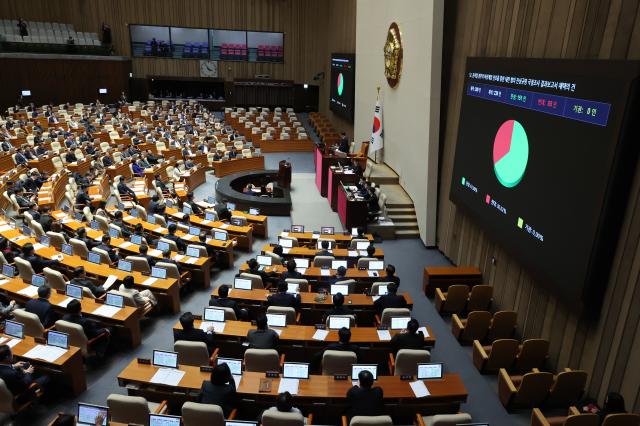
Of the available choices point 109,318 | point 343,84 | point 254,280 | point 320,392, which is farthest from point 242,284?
point 343,84

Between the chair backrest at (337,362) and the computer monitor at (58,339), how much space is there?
3.42 m

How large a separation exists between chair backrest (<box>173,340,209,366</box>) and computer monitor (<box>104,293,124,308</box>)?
1.89 m

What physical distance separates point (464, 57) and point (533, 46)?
2.90m

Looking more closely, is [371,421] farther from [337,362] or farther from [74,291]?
[74,291]

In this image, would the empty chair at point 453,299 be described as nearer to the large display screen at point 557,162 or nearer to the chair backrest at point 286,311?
the large display screen at point 557,162

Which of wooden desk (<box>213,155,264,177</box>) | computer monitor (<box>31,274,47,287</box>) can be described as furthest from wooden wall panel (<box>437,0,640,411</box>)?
wooden desk (<box>213,155,264,177</box>)

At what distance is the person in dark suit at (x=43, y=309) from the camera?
23.3 feet

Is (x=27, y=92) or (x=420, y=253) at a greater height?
(x=27, y=92)

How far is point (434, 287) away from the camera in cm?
976

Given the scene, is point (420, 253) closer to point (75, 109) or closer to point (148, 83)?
point (75, 109)

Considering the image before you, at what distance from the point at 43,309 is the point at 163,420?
3.44 m

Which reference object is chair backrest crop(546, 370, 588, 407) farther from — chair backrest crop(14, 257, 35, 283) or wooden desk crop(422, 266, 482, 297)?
chair backrest crop(14, 257, 35, 283)

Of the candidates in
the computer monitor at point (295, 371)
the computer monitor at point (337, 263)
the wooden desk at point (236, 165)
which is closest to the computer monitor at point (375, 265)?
the computer monitor at point (337, 263)

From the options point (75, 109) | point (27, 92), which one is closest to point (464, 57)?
point (75, 109)
